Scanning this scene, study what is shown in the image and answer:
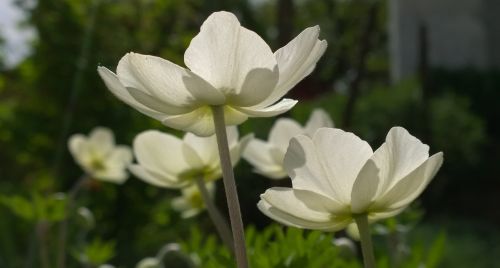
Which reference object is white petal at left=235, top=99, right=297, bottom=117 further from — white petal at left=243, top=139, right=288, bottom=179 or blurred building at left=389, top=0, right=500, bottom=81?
blurred building at left=389, top=0, right=500, bottom=81

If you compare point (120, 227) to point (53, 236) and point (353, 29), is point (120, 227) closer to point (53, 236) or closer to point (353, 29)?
point (53, 236)

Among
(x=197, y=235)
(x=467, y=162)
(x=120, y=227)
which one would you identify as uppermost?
(x=197, y=235)

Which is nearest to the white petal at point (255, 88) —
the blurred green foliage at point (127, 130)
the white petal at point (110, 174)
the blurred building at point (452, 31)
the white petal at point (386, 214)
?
A: the white petal at point (386, 214)

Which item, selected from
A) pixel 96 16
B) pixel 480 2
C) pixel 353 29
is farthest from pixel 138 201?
pixel 353 29

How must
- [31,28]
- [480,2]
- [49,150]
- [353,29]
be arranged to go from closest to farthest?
[49,150], [31,28], [480,2], [353,29]

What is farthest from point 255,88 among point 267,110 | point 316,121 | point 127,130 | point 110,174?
point 127,130

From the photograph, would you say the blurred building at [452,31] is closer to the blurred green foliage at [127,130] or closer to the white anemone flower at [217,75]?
the blurred green foliage at [127,130]
